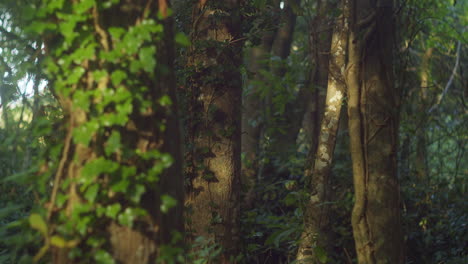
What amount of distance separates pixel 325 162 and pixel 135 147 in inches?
157

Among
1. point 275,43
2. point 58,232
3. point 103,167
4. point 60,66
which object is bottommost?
point 58,232

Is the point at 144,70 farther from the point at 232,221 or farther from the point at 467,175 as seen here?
the point at 467,175

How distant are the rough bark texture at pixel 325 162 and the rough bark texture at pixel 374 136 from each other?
150 centimetres

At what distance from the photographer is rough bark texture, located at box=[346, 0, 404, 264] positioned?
4723mm

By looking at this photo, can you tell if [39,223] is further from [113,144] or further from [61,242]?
[113,144]

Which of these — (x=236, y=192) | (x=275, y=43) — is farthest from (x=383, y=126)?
(x=275, y=43)

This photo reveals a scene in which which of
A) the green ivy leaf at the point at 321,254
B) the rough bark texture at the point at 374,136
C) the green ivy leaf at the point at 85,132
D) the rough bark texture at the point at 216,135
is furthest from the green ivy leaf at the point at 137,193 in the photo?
the green ivy leaf at the point at 321,254

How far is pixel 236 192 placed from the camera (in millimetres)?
6105

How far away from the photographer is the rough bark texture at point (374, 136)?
15.5 feet

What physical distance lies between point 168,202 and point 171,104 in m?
0.59

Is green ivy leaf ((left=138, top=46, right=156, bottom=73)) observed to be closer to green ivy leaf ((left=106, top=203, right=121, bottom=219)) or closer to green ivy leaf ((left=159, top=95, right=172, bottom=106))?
green ivy leaf ((left=159, top=95, right=172, bottom=106))

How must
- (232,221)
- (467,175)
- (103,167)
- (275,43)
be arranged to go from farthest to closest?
(275,43) < (467,175) < (232,221) < (103,167)

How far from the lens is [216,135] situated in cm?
600

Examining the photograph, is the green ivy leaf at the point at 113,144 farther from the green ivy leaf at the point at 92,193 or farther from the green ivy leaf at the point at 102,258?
the green ivy leaf at the point at 102,258
